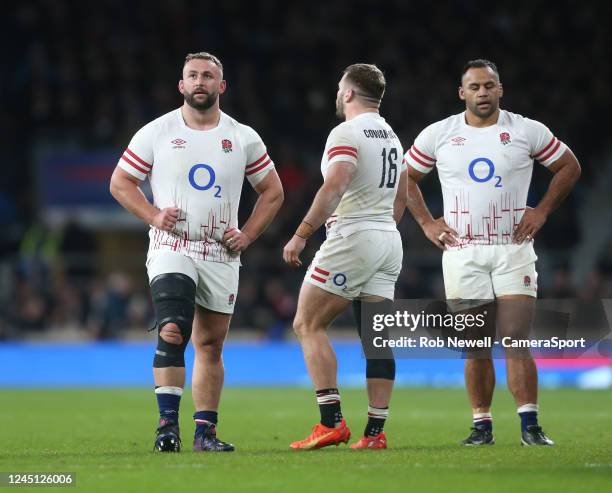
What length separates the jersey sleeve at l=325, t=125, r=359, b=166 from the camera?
26.6 feet

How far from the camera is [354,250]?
325 inches

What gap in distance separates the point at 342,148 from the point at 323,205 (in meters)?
0.41

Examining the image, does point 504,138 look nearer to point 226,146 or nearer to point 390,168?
point 390,168

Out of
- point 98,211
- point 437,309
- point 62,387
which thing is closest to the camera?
point 437,309

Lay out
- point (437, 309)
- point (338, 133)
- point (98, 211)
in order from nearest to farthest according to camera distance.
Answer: point (338, 133), point (437, 309), point (98, 211)

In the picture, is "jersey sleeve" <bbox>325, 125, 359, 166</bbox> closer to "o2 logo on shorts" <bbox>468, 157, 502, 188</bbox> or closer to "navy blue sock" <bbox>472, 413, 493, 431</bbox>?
"o2 logo on shorts" <bbox>468, 157, 502, 188</bbox>

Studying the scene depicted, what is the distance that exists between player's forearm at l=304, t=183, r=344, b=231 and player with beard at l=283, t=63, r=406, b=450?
2 cm

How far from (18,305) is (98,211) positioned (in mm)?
4118

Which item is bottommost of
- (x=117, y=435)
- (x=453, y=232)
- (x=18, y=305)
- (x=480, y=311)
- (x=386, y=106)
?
(x=117, y=435)

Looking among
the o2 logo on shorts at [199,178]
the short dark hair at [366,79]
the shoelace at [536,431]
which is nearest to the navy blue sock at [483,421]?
the shoelace at [536,431]

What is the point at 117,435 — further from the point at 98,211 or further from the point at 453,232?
the point at 98,211

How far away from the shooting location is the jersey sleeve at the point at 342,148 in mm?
8117

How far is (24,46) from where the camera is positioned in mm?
24266

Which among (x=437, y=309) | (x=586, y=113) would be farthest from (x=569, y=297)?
(x=437, y=309)
